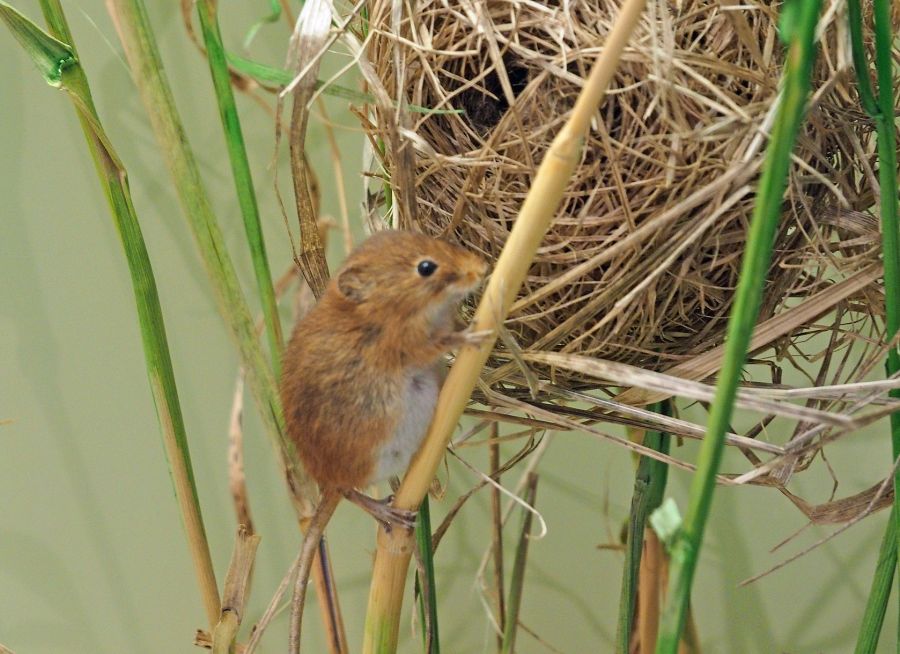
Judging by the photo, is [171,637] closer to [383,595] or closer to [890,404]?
[383,595]

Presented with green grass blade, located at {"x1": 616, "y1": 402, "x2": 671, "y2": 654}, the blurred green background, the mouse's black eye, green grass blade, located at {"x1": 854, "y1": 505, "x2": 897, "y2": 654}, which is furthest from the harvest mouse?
the blurred green background

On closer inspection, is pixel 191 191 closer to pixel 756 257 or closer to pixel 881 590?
pixel 756 257

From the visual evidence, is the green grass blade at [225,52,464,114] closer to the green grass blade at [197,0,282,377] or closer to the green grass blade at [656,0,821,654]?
the green grass blade at [197,0,282,377]

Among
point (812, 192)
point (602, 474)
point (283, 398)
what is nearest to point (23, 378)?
point (283, 398)

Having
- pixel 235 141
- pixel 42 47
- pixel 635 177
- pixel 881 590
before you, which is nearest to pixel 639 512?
pixel 881 590

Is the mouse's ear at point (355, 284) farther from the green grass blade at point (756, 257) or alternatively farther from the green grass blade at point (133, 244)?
the green grass blade at point (756, 257)

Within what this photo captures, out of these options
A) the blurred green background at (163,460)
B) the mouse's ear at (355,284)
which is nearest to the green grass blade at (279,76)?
the mouse's ear at (355,284)
